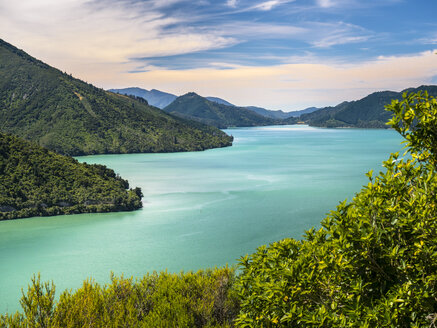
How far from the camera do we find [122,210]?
5091cm

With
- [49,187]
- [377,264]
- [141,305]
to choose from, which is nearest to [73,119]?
[49,187]

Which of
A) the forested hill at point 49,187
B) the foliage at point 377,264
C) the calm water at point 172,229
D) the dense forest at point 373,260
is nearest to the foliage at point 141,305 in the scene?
the dense forest at point 373,260

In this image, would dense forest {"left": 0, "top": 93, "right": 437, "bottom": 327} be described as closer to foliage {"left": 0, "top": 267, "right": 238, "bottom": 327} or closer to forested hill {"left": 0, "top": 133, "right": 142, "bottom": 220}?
foliage {"left": 0, "top": 267, "right": 238, "bottom": 327}

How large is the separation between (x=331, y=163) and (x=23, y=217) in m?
69.3

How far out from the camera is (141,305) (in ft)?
42.2

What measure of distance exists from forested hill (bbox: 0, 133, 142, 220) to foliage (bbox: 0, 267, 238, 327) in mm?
37783

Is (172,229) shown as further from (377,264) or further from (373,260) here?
(373,260)

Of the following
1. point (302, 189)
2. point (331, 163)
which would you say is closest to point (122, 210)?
point (302, 189)

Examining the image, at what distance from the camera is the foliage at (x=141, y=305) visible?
1011cm

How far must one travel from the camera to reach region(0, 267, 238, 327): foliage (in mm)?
10109

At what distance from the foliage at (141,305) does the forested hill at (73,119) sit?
4416 inches

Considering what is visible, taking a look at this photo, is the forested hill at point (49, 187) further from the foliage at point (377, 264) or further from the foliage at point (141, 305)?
the foliage at point (377, 264)

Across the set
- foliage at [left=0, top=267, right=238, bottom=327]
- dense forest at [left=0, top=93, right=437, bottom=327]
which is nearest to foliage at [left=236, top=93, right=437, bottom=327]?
dense forest at [left=0, top=93, right=437, bottom=327]

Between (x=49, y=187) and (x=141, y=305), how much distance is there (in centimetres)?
4331
